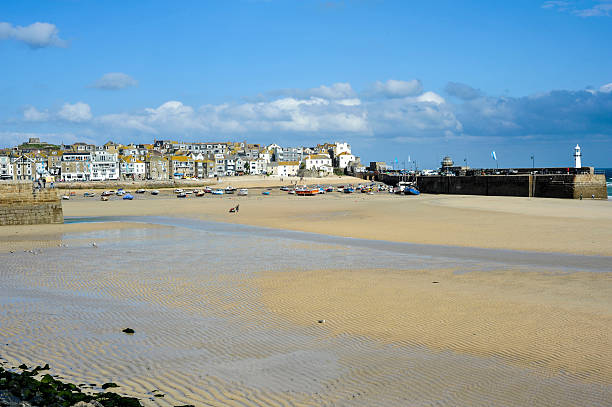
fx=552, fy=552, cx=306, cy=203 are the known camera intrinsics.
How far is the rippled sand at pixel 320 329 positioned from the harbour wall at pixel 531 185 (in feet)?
109

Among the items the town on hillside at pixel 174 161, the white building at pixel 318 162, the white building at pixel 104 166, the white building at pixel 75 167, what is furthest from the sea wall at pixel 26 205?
the white building at pixel 318 162

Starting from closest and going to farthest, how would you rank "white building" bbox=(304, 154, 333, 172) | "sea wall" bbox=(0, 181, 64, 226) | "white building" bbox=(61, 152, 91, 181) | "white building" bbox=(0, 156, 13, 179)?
"sea wall" bbox=(0, 181, 64, 226), "white building" bbox=(0, 156, 13, 179), "white building" bbox=(61, 152, 91, 181), "white building" bbox=(304, 154, 333, 172)

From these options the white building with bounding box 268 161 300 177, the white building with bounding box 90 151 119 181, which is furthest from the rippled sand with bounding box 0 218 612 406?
the white building with bounding box 268 161 300 177

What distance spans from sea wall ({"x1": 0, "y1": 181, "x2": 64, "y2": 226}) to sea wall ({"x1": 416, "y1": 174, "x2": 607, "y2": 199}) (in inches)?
1514

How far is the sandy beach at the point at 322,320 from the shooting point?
621 cm

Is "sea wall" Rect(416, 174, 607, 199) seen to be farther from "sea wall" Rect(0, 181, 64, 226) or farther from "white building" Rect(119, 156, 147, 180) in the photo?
"white building" Rect(119, 156, 147, 180)

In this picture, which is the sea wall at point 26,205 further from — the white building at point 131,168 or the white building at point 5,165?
the white building at point 131,168

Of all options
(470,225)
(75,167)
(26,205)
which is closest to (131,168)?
(75,167)

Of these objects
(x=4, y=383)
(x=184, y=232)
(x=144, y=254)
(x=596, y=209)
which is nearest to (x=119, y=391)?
(x=4, y=383)

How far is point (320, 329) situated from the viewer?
8.69 m

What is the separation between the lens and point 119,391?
236 inches

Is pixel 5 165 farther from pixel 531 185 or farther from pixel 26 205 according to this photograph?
pixel 531 185

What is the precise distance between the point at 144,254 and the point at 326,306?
9266 mm

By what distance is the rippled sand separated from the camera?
20.2 feet
